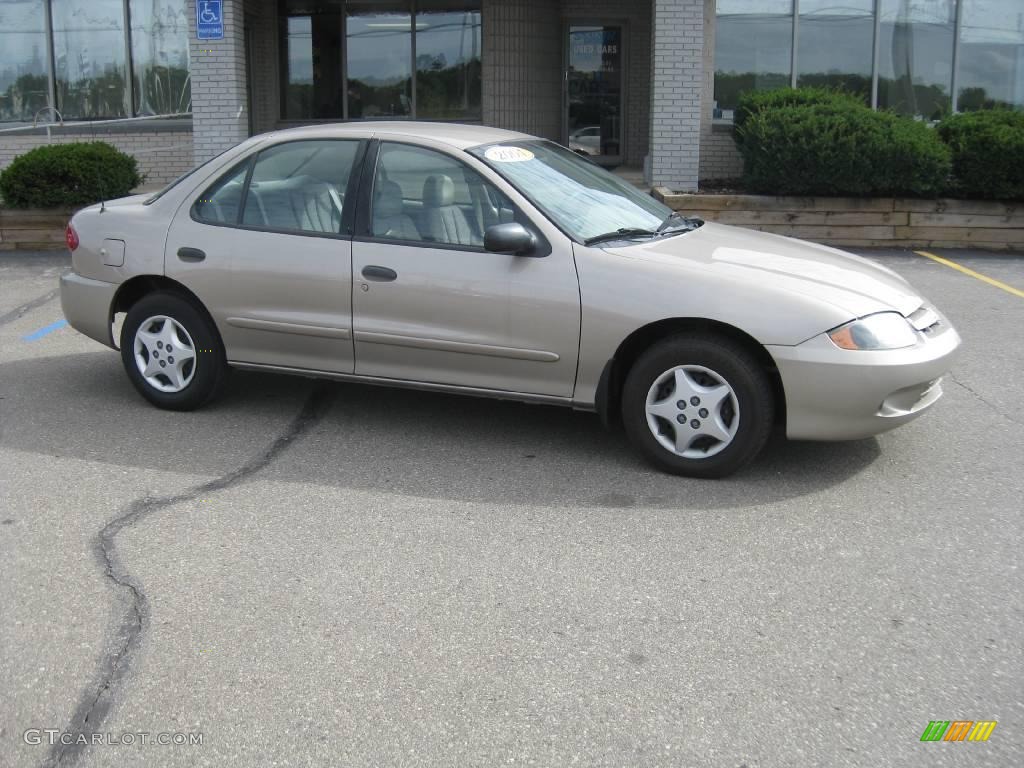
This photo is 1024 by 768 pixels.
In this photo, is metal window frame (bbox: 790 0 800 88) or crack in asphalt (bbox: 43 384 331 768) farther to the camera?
metal window frame (bbox: 790 0 800 88)

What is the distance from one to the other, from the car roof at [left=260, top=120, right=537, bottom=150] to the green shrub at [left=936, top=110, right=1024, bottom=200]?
7.82 m

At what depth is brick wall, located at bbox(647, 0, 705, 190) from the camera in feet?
46.3

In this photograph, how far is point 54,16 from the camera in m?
17.7

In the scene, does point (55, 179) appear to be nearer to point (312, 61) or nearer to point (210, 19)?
point (210, 19)

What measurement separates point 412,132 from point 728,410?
2197mm

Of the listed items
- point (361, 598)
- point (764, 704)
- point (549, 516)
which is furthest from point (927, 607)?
point (361, 598)

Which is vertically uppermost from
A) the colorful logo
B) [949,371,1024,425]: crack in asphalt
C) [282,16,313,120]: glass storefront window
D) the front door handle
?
[282,16,313,120]: glass storefront window

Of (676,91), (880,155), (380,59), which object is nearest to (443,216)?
(880,155)

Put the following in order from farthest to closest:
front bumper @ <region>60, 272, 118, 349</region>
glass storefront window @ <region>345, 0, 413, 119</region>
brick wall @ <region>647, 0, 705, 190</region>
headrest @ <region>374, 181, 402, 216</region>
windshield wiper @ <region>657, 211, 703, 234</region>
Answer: glass storefront window @ <region>345, 0, 413, 119</region>, brick wall @ <region>647, 0, 705, 190</region>, front bumper @ <region>60, 272, 118, 349</region>, windshield wiper @ <region>657, 211, 703, 234</region>, headrest @ <region>374, 181, 402, 216</region>

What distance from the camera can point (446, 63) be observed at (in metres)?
18.2

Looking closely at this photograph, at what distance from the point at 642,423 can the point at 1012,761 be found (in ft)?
8.31

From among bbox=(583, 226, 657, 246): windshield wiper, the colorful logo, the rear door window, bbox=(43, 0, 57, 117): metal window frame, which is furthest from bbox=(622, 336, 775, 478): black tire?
bbox=(43, 0, 57, 117): metal window frame

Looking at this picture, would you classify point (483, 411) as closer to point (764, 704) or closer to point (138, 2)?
point (764, 704)

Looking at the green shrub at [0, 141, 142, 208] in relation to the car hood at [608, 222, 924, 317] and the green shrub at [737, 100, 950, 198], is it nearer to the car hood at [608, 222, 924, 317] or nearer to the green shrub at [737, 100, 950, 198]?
the green shrub at [737, 100, 950, 198]
